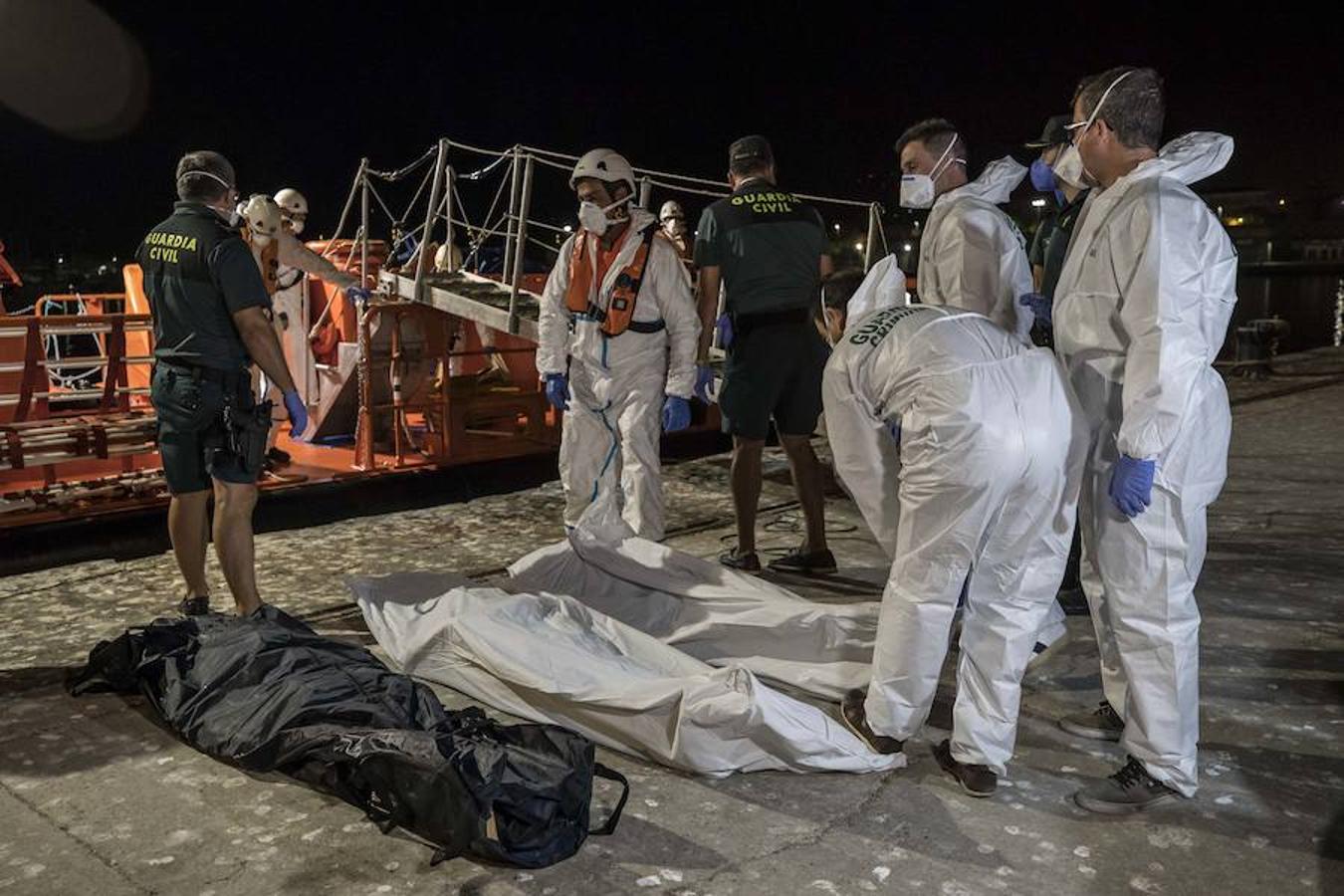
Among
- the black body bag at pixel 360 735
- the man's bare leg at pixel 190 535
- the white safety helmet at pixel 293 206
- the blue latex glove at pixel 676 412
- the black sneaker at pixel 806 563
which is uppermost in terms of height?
the white safety helmet at pixel 293 206

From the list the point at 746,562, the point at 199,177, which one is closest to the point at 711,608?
the point at 746,562

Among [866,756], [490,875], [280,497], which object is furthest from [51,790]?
[280,497]

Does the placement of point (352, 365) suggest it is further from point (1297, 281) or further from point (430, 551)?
point (1297, 281)

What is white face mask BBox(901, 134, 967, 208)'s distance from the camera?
446 cm

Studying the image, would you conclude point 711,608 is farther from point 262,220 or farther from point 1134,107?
point 262,220

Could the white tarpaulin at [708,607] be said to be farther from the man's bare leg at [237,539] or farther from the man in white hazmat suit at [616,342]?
the man's bare leg at [237,539]

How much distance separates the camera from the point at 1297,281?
7244 centimetres

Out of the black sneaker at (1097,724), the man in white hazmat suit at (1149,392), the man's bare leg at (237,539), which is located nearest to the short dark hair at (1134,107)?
the man in white hazmat suit at (1149,392)

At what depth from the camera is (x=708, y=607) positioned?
181 inches

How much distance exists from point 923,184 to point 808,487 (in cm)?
178

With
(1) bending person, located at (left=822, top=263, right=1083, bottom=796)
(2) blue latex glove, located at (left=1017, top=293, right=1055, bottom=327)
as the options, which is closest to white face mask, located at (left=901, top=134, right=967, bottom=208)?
(2) blue latex glove, located at (left=1017, top=293, right=1055, bottom=327)

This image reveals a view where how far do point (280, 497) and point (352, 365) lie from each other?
219 centimetres

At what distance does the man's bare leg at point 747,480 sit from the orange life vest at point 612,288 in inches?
31.4

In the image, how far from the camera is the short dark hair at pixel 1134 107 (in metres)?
3.23
